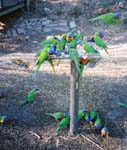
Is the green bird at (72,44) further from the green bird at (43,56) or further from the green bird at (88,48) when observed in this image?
the green bird at (43,56)

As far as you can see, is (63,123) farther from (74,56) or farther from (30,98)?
(74,56)

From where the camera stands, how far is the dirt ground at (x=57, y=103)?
3.42 m

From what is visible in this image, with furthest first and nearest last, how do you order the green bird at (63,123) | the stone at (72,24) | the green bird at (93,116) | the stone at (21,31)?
the stone at (72,24), the stone at (21,31), the green bird at (93,116), the green bird at (63,123)

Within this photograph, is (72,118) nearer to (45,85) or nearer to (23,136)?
(23,136)

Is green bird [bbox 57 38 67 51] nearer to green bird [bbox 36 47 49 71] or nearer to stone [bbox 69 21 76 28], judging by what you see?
green bird [bbox 36 47 49 71]

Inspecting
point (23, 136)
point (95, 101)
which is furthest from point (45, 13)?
point (23, 136)

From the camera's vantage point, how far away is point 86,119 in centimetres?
362

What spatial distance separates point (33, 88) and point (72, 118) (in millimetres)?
1103

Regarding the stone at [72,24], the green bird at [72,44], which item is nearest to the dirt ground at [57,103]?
the green bird at [72,44]

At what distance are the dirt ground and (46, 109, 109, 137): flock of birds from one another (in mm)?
55

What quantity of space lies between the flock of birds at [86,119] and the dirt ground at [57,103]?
2.2 inches

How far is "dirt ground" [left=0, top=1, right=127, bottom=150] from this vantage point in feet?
11.2

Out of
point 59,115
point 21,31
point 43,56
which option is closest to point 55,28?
point 21,31

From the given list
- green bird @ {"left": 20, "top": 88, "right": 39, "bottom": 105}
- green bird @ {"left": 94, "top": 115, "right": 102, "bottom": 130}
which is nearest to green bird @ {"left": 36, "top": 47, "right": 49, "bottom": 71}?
green bird @ {"left": 94, "top": 115, "right": 102, "bottom": 130}
